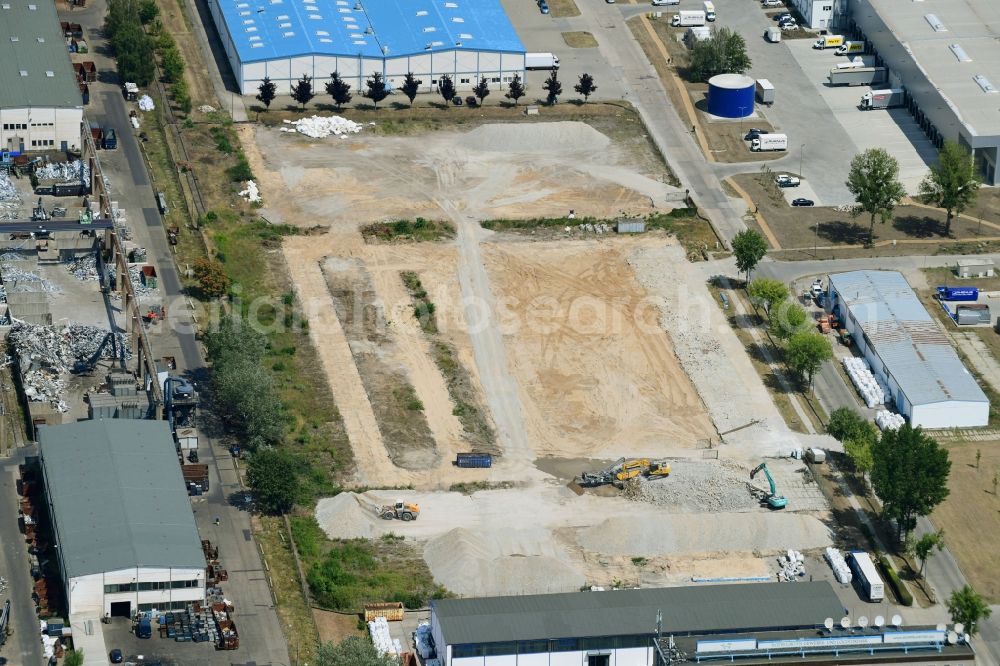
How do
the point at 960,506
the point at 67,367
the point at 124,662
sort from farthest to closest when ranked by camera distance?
the point at 67,367
the point at 960,506
the point at 124,662

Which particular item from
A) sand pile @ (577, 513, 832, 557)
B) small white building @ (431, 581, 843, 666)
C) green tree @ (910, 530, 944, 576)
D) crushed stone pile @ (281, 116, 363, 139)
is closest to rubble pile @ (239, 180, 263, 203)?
crushed stone pile @ (281, 116, 363, 139)

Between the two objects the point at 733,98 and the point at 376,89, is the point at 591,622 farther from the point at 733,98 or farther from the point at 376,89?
the point at 733,98

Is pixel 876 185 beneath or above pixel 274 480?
above

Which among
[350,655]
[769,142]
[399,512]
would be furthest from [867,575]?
[769,142]

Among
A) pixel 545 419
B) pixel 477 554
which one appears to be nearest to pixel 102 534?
pixel 477 554

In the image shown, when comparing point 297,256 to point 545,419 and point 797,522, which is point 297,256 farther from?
point 797,522
